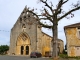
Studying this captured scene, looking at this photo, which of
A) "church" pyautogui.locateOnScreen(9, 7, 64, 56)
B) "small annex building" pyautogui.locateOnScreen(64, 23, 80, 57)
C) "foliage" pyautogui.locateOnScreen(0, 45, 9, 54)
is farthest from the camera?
"foliage" pyautogui.locateOnScreen(0, 45, 9, 54)

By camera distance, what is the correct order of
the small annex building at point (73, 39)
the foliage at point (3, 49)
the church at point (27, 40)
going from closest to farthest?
the small annex building at point (73, 39) < the church at point (27, 40) < the foliage at point (3, 49)

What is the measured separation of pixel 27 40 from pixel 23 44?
183 centimetres

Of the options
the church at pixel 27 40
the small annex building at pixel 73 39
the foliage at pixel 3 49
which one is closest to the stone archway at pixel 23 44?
the church at pixel 27 40

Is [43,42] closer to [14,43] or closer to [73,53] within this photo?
[14,43]

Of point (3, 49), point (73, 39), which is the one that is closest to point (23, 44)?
point (3, 49)

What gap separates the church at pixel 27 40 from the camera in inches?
2173

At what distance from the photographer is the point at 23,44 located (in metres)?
58.0

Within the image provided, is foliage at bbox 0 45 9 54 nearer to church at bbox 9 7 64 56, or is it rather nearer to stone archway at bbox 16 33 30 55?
church at bbox 9 7 64 56

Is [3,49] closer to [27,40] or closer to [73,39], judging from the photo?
[27,40]

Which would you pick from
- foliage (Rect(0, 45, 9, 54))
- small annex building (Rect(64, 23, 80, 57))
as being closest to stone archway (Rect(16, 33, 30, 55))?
foliage (Rect(0, 45, 9, 54))

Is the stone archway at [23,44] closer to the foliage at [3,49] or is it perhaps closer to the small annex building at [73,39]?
the foliage at [3,49]

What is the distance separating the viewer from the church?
55.2m

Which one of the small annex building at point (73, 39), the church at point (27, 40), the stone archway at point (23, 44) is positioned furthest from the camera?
the stone archway at point (23, 44)

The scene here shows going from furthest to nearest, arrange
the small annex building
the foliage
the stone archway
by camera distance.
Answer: the foliage → the stone archway → the small annex building
